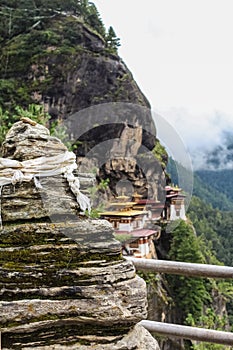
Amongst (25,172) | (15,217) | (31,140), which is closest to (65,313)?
(15,217)

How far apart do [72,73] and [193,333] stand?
13705mm

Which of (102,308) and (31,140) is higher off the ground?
(31,140)

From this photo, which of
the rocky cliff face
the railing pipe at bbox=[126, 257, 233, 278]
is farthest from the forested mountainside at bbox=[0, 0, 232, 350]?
the railing pipe at bbox=[126, 257, 233, 278]

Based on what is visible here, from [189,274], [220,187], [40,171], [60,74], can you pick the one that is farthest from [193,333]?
[220,187]

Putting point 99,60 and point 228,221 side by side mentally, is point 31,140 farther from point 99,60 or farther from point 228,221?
point 228,221

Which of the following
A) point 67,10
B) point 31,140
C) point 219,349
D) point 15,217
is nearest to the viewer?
point 15,217

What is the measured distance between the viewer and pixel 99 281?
119 cm

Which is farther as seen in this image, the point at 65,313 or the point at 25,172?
the point at 25,172

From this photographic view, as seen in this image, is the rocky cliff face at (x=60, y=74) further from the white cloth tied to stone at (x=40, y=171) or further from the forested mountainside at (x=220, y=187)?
the white cloth tied to stone at (x=40, y=171)

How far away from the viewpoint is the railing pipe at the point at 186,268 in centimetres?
144

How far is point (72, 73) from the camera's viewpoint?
1437 centimetres

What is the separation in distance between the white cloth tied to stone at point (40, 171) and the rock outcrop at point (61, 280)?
0.02 meters

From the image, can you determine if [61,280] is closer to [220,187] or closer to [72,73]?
[72,73]

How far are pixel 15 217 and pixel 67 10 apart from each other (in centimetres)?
1680
